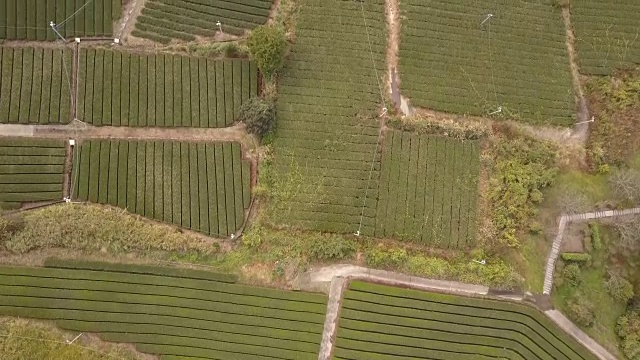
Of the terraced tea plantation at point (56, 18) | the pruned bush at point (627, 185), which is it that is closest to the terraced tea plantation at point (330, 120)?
the terraced tea plantation at point (56, 18)

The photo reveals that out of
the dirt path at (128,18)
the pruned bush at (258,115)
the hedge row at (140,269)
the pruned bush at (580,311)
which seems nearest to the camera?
the hedge row at (140,269)

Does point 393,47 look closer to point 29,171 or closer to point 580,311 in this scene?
point 580,311

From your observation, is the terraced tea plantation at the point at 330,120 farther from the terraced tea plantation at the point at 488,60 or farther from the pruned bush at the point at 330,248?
the terraced tea plantation at the point at 488,60

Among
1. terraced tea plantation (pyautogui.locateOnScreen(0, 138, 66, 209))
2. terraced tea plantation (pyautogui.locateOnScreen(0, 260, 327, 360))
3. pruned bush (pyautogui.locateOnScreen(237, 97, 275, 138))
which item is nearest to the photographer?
terraced tea plantation (pyautogui.locateOnScreen(0, 260, 327, 360))

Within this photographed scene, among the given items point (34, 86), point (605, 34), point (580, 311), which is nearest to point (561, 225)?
point (580, 311)

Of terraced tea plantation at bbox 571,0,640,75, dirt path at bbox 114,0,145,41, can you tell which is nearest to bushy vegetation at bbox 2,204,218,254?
dirt path at bbox 114,0,145,41

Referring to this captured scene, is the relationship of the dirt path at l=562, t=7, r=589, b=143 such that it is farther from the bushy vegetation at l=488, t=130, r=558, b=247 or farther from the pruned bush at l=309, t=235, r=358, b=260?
the pruned bush at l=309, t=235, r=358, b=260
